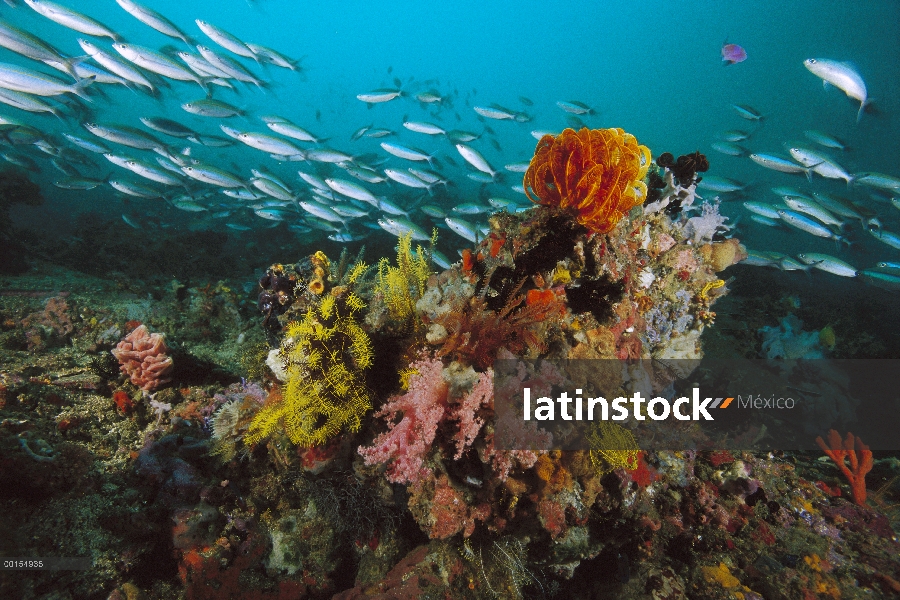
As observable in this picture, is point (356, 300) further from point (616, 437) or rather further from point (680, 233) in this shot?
point (680, 233)

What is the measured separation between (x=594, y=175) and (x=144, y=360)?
592 cm

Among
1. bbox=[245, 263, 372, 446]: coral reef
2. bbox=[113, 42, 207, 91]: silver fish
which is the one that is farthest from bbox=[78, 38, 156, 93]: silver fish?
bbox=[245, 263, 372, 446]: coral reef

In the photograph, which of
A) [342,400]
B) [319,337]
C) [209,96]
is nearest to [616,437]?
[342,400]

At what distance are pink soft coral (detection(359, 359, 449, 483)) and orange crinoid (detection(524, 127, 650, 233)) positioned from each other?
5.81 feet

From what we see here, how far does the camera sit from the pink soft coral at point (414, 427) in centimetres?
277

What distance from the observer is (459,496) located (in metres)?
3.05

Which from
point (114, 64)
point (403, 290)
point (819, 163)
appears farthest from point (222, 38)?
point (819, 163)

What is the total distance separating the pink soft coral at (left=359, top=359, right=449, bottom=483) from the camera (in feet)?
9.08

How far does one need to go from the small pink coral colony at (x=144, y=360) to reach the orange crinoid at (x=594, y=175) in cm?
531

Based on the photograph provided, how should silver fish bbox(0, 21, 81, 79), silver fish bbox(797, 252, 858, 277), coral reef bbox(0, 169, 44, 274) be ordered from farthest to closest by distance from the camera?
silver fish bbox(797, 252, 858, 277), coral reef bbox(0, 169, 44, 274), silver fish bbox(0, 21, 81, 79)

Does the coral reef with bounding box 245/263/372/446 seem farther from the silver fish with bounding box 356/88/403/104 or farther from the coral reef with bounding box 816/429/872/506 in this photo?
the silver fish with bounding box 356/88/403/104

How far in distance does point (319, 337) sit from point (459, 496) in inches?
68.9

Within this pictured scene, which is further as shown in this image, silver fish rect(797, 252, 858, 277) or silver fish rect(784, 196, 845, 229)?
silver fish rect(784, 196, 845, 229)

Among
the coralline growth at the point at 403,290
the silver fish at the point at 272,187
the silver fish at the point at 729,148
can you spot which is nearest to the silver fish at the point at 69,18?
the silver fish at the point at 272,187
